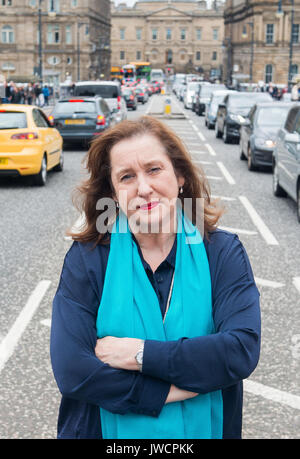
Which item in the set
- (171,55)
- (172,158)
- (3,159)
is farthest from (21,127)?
(171,55)

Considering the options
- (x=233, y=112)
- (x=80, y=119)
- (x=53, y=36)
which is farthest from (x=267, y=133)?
(x=53, y=36)

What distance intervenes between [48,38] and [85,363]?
10575 cm

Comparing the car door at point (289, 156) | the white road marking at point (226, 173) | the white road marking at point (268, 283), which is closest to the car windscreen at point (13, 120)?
the white road marking at point (226, 173)

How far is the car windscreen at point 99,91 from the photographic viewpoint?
1172 inches

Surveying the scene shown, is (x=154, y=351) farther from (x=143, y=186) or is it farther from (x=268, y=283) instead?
(x=268, y=283)

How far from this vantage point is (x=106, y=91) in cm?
3011

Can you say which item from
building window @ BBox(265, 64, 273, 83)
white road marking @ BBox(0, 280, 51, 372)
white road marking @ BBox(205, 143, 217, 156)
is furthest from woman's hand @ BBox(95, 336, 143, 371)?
building window @ BBox(265, 64, 273, 83)

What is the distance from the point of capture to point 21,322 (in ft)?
19.6

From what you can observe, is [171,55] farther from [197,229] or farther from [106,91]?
[197,229]

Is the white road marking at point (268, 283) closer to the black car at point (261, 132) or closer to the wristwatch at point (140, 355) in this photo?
the wristwatch at point (140, 355)

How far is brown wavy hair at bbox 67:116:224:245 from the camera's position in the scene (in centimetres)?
257

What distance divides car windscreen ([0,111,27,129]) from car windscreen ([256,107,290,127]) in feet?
18.4

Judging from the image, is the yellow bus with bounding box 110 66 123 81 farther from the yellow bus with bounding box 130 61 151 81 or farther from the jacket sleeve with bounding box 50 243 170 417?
the jacket sleeve with bounding box 50 243 170 417

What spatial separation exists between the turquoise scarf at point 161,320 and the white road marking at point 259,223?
684 cm
